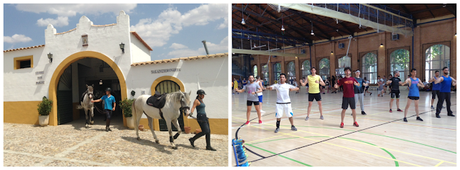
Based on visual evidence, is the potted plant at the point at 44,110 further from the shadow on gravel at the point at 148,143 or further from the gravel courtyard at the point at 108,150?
the shadow on gravel at the point at 148,143

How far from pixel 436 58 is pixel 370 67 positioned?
4.48 meters

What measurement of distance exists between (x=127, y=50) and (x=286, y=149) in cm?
500

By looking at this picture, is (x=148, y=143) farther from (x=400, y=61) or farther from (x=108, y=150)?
(x=400, y=61)

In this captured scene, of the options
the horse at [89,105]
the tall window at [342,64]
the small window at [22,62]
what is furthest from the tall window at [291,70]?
the small window at [22,62]

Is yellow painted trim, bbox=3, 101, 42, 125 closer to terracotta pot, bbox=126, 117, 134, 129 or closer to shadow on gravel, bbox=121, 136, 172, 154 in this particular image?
terracotta pot, bbox=126, 117, 134, 129

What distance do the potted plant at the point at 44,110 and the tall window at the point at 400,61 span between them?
2163cm

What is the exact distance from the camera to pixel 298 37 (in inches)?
919

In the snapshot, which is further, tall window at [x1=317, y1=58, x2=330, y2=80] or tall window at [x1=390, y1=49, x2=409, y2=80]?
tall window at [x1=317, y1=58, x2=330, y2=80]

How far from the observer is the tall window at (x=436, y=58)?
16.1 metres

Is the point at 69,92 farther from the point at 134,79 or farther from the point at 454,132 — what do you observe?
the point at 454,132

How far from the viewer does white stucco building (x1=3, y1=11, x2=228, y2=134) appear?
5531 millimetres

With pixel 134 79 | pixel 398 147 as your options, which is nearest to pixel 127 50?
pixel 134 79

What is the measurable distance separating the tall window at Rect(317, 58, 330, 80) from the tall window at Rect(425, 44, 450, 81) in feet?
25.7

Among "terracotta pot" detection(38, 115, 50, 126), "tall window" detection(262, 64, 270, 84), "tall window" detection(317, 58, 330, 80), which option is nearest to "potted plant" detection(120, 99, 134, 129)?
"terracotta pot" detection(38, 115, 50, 126)
